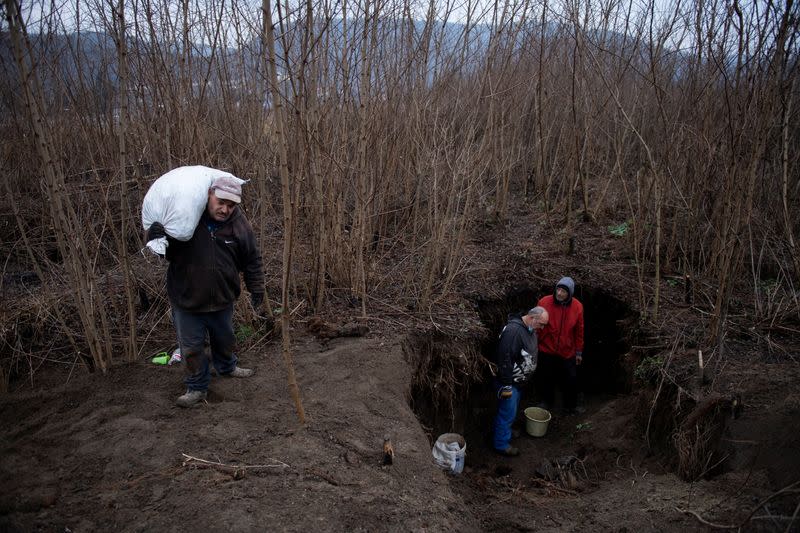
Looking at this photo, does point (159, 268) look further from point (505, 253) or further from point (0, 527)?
point (505, 253)

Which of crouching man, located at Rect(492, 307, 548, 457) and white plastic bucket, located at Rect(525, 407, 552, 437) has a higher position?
crouching man, located at Rect(492, 307, 548, 457)

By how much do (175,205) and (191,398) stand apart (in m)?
1.40

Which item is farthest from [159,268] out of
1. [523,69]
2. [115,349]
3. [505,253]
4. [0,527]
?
[523,69]

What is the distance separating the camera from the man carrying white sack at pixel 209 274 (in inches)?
119

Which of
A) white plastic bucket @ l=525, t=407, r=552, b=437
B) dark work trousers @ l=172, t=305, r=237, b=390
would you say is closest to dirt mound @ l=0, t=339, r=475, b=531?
dark work trousers @ l=172, t=305, r=237, b=390

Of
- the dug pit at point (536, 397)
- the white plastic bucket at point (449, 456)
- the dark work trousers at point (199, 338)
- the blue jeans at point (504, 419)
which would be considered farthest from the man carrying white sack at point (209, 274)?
the blue jeans at point (504, 419)

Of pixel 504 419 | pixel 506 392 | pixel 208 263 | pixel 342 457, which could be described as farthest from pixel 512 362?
pixel 208 263

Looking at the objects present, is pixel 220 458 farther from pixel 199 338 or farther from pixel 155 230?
pixel 155 230

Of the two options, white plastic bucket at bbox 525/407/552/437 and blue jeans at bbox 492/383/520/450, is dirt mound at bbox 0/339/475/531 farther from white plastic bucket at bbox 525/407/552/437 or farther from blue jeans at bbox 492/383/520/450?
white plastic bucket at bbox 525/407/552/437

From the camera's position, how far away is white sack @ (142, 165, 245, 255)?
2.80 m

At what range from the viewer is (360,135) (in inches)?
165

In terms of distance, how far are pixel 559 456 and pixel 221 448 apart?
367cm

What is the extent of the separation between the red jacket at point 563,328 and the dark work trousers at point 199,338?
369 cm

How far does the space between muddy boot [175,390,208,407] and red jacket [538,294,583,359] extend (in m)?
3.90
